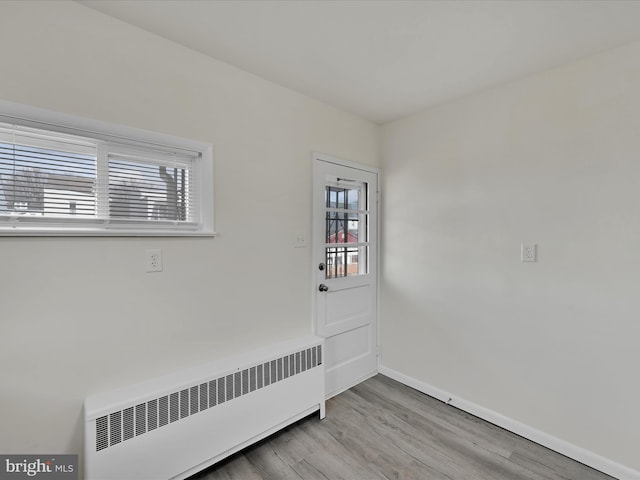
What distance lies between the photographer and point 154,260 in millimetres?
1683

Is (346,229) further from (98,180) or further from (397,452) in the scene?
(98,180)

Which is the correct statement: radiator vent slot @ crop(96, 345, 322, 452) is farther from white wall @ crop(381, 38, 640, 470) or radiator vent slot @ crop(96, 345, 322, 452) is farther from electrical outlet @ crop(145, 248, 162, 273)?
white wall @ crop(381, 38, 640, 470)

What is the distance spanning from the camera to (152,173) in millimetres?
1729

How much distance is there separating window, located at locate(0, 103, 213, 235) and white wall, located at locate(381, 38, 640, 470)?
6.13ft

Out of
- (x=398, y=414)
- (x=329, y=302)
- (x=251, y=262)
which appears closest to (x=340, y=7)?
(x=251, y=262)

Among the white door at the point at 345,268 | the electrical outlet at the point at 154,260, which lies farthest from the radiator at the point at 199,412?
the electrical outlet at the point at 154,260

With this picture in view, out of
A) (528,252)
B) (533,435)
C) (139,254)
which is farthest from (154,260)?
(533,435)

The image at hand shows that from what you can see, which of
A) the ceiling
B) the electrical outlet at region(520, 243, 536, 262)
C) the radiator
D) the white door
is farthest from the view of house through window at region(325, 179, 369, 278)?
the electrical outlet at region(520, 243, 536, 262)

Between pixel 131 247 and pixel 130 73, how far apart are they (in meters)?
0.92

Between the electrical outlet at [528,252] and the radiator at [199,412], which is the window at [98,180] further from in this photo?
the electrical outlet at [528,252]

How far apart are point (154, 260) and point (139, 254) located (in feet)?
0.26

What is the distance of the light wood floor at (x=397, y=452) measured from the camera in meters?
1.77

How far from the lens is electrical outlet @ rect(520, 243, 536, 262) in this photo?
2.07 meters

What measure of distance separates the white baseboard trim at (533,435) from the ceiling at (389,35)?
2.42 metres
